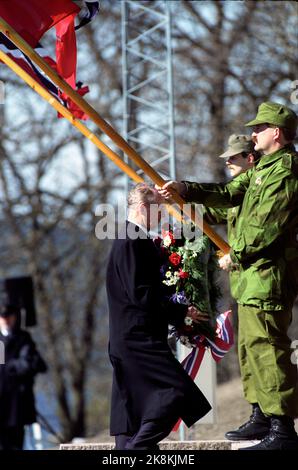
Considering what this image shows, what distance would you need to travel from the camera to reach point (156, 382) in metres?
6.64

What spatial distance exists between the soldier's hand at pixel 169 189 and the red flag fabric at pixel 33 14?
1813 mm

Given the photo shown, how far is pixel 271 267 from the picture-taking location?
684cm

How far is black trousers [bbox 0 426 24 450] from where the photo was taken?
1286 centimetres

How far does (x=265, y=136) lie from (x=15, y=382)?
6.81 meters

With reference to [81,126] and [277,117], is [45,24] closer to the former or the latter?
[81,126]

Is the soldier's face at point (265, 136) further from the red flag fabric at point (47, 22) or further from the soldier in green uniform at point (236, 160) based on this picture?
the red flag fabric at point (47, 22)

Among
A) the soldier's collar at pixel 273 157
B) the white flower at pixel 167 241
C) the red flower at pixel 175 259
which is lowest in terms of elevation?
the red flower at pixel 175 259

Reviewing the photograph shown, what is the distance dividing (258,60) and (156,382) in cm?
1638

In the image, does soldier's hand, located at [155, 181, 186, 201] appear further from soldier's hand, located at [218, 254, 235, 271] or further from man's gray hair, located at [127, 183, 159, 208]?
soldier's hand, located at [218, 254, 235, 271]

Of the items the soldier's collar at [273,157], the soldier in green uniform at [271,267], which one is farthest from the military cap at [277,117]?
the soldier's collar at [273,157]

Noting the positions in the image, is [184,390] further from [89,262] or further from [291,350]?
[89,262]

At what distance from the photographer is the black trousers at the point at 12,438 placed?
12859 mm

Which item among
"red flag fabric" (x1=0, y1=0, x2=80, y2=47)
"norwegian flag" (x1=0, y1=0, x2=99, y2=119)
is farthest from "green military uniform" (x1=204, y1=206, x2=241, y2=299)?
"red flag fabric" (x1=0, y1=0, x2=80, y2=47)

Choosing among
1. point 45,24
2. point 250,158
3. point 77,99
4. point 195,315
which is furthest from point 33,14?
point 195,315
